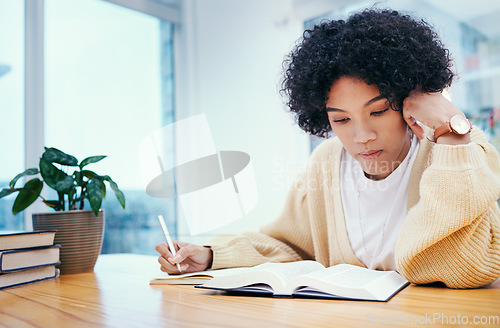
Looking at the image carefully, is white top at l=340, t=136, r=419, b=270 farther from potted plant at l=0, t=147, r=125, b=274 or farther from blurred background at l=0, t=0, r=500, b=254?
blurred background at l=0, t=0, r=500, b=254

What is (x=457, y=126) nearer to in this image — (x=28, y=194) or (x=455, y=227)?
(x=455, y=227)

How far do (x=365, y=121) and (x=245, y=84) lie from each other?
79.4 inches

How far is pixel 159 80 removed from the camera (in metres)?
2.87

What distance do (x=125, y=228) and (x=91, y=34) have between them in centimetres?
116

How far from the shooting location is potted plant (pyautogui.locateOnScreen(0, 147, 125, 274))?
1.20 metres

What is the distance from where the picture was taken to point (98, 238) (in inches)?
49.6

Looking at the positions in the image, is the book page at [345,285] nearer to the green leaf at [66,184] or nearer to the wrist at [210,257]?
the wrist at [210,257]

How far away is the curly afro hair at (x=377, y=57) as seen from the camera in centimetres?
100

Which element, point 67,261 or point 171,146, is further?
point 171,146

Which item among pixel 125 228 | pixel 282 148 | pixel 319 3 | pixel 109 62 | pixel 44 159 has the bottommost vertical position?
pixel 125 228

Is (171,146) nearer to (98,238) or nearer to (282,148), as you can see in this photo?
(282,148)

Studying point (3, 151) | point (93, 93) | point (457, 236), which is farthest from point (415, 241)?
point (93, 93)

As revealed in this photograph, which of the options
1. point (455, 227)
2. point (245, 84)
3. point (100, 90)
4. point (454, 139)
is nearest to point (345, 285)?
point (455, 227)

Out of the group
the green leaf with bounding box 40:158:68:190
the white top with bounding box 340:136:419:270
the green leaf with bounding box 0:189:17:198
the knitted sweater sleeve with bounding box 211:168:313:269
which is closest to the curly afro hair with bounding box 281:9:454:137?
the white top with bounding box 340:136:419:270
